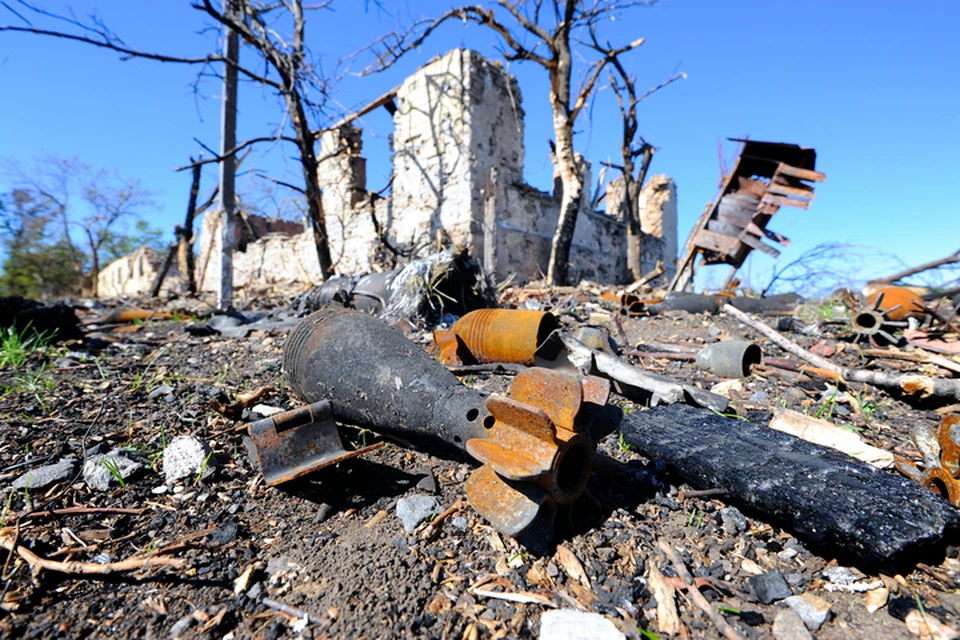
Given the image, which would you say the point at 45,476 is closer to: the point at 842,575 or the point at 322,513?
the point at 322,513

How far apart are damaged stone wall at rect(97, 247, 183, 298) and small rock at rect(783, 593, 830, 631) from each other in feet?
53.6

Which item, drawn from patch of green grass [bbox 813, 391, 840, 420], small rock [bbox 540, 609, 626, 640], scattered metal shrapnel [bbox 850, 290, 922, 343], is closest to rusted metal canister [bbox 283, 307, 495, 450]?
small rock [bbox 540, 609, 626, 640]

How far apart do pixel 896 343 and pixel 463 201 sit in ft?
19.8

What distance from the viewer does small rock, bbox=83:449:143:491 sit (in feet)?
5.59

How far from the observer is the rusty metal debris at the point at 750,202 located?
7.92 metres

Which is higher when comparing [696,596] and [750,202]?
[750,202]

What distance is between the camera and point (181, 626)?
1131 millimetres

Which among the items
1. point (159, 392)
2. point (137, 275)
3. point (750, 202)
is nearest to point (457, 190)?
point (750, 202)

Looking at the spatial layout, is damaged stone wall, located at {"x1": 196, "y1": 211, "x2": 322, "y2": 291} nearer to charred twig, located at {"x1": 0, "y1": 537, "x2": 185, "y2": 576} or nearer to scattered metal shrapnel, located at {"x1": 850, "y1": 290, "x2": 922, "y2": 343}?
charred twig, located at {"x1": 0, "y1": 537, "x2": 185, "y2": 576}

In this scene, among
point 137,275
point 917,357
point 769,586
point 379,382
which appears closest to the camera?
point 769,586

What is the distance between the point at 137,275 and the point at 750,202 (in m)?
20.5

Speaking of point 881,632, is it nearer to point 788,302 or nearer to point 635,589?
point 635,589

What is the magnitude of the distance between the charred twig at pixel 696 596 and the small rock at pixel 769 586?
0.16 metres

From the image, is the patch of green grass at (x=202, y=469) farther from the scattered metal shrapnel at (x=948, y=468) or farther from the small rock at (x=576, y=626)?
the scattered metal shrapnel at (x=948, y=468)
